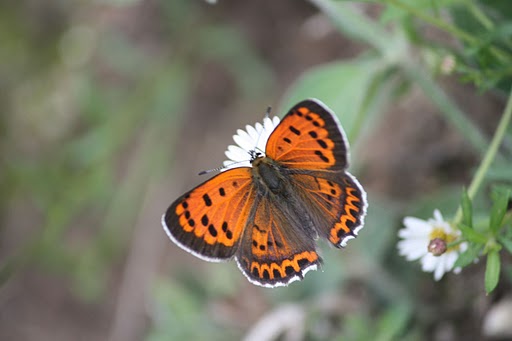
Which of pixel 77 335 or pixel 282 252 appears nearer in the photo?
pixel 282 252

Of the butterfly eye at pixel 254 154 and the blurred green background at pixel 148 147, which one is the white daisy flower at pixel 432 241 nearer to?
the butterfly eye at pixel 254 154

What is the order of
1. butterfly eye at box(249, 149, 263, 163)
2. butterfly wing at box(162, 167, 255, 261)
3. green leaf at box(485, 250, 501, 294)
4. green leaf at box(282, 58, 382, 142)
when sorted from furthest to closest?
green leaf at box(282, 58, 382, 142)
butterfly eye at box(249, 149, 263, 163)
butterfly wing at box(162, 167, 255, 261)
green leaf at box(485, 250, 501, 294)

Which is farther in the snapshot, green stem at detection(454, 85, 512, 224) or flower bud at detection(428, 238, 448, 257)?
green stem at detection(454, 85, 512, 224)

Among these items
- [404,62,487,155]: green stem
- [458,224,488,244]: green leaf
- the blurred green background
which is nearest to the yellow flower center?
[458,224,488,244]: green leaf

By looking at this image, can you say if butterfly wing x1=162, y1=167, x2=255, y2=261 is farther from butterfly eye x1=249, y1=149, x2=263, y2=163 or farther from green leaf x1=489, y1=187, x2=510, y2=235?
green leaf x1=489, y1=187, x2=510, y2=235

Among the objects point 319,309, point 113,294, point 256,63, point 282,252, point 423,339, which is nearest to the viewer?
point 282,252

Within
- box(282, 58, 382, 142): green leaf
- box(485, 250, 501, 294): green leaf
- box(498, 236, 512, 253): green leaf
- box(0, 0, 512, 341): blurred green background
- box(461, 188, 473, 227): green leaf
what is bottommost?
box(485, 250, 501, 294): green leaf

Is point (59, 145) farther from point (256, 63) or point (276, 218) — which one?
point (276, 218)

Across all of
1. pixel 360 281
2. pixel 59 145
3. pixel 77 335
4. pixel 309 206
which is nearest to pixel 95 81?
pixel 59 145
